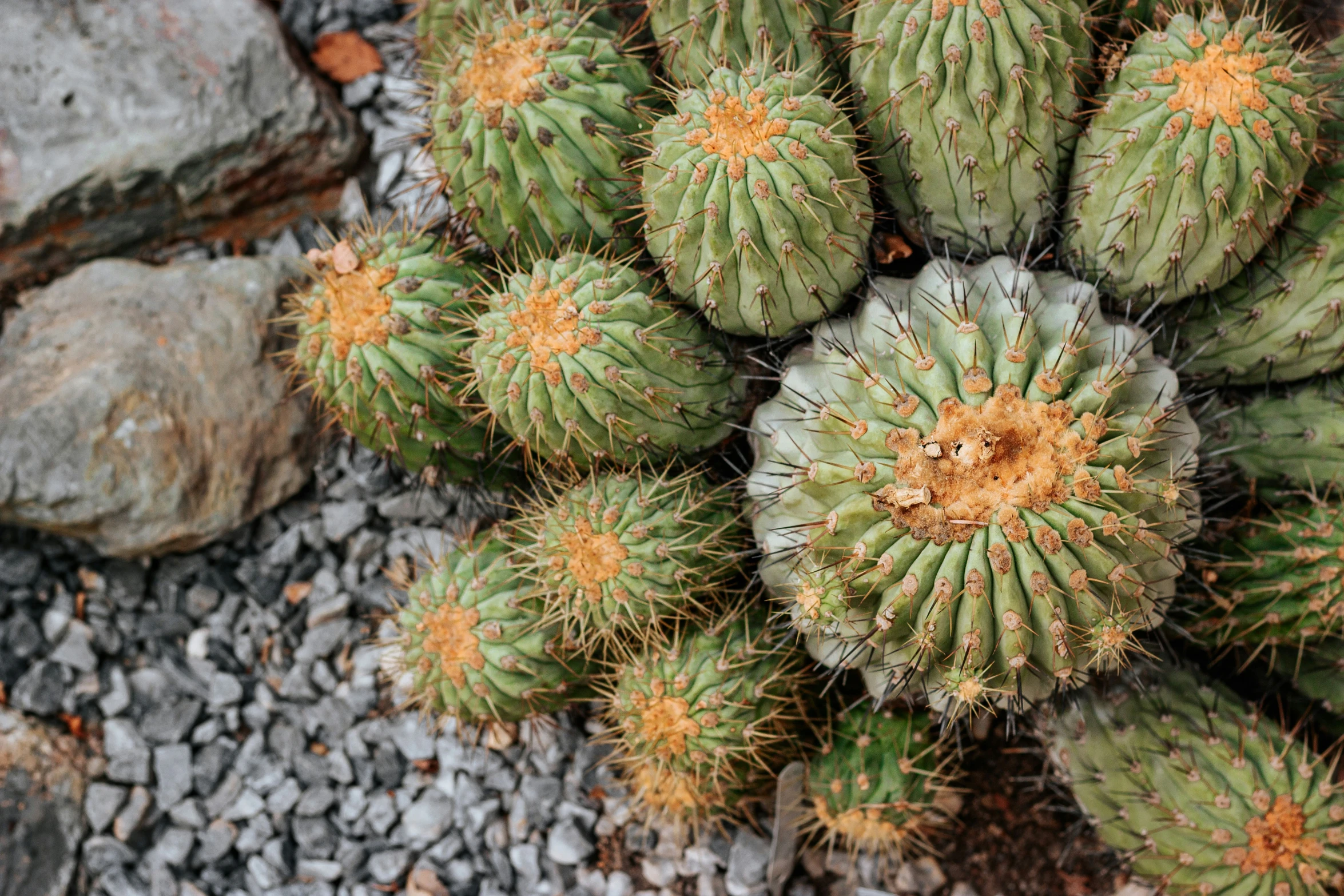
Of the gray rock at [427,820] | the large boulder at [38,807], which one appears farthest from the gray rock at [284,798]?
the large boulder at [38,807]

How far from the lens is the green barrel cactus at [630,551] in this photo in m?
2.50

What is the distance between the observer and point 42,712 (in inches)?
135

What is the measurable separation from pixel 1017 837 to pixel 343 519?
95.2 inches

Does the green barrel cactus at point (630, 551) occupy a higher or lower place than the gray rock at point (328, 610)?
higher

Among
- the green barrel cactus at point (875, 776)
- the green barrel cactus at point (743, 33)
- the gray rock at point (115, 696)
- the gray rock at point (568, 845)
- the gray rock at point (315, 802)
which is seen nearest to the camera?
the green barrel cactus at point (743, 33)

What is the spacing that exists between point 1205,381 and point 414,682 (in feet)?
7.34

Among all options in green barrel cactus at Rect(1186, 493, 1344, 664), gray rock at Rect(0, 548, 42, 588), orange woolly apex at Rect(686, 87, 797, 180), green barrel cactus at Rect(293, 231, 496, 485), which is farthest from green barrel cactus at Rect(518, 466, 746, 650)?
gray rock at Rect(0, 548, 42, 588)

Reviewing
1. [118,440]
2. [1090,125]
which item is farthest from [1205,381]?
[118,440]

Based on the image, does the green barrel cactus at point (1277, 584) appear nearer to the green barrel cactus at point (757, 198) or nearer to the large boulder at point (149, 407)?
the green barrel cactus at point (757, 198)

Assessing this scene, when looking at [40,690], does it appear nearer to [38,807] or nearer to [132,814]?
[38,807]

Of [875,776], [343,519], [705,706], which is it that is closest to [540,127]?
[705,706]

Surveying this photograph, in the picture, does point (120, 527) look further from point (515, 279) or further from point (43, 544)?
point (515, 279)

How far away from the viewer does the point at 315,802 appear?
3.38m

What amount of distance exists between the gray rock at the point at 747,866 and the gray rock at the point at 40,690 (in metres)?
2.22
